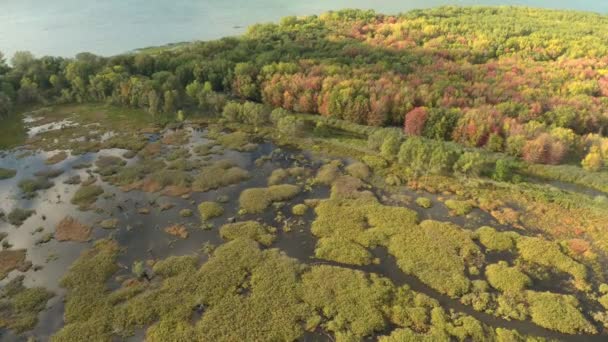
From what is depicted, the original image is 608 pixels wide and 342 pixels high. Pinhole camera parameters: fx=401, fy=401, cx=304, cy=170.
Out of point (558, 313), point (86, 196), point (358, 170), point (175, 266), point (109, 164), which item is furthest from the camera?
point (109, 164)

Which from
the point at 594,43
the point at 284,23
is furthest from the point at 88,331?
the point at 594,43

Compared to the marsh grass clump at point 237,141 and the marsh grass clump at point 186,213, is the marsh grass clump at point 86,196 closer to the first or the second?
the marsh grass clump at point 186,213

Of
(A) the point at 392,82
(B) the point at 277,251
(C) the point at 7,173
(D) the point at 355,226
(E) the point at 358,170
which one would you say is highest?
(A) the point at 392,82

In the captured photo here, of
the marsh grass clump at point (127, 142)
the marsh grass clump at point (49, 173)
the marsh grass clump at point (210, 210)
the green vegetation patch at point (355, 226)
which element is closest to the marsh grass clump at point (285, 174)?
the green vegetation patch at point (355, 226)

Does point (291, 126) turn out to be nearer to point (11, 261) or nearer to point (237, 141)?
point (237, 141)

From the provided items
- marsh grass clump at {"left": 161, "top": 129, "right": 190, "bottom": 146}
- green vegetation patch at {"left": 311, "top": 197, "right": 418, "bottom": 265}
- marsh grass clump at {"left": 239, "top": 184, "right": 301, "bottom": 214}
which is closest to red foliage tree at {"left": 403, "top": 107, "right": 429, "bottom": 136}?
green vegetation patch at {"left": 311, "top": 197, "right": 418, "bottom": 265}

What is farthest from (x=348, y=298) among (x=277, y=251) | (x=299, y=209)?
(x=299, y=209)

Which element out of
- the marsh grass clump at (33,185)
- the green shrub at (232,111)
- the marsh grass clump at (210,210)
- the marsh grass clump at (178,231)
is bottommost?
the marsh grass clump at (178,231)

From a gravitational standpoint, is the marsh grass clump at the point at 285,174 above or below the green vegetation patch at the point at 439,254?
above
